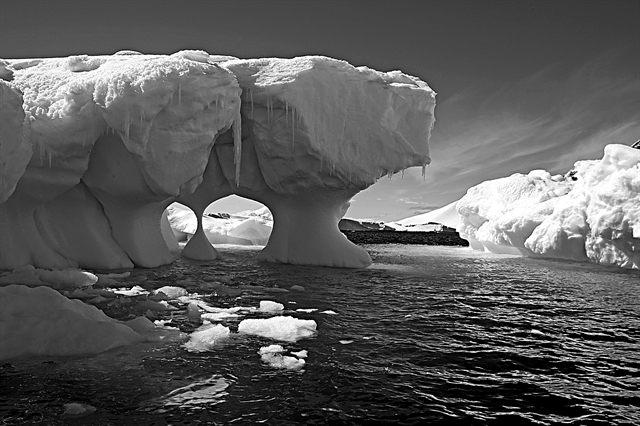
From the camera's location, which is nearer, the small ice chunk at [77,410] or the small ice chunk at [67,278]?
the small ice chunk at [77,410]

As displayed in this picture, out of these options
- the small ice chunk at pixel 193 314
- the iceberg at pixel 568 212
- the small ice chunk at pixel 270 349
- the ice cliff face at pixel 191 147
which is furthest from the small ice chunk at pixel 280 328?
the iceberg at pixel 568 212

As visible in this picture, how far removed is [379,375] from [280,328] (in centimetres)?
224

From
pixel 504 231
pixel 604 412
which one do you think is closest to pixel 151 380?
pixel 604 412

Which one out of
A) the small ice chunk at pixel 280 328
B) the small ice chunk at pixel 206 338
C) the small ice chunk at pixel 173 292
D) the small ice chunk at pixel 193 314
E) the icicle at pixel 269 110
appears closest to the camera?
the small ice chunk at pixel 206 338

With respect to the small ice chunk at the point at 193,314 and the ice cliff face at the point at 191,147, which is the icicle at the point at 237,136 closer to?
the ice cliff face at the point at 191,147

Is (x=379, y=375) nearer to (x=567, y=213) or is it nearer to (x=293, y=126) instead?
(x=293, y=126)

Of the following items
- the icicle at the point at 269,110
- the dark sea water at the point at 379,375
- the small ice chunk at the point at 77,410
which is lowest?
the small ice chunk at the point at 77,410

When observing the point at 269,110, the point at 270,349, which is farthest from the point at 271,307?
the point at 269,110

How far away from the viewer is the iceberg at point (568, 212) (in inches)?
725

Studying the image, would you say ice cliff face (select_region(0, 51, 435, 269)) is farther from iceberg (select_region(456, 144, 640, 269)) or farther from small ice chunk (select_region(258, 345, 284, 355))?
iceberg (select_region(456, 144, 640, 269))

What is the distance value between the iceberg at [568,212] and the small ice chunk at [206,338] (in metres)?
15.9

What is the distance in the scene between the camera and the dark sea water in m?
4.63

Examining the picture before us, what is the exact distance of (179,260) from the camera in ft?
63.9

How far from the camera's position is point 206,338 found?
686cm
